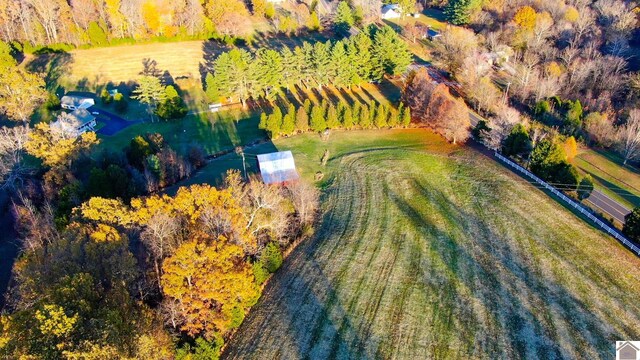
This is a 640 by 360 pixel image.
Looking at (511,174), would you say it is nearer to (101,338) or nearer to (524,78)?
(524,78)

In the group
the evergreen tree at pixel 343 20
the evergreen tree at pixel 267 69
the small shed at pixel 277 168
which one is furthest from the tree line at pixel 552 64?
the evergreen tree at pixel 267 69

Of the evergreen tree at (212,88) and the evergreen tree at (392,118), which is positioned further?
the evergreen tree at (212,88)

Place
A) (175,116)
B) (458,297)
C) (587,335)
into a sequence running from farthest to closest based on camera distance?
1. (175,116)
2. (458,297)
3. (587,335)

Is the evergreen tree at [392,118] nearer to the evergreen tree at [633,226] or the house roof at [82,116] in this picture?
the evergreen tree at [633,226]

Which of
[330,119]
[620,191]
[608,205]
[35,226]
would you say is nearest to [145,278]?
[35,226]

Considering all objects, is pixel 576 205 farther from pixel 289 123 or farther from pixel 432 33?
pixel 432 33

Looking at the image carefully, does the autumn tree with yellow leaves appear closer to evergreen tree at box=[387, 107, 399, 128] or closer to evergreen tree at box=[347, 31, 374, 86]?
evergreen tree at box=[387, 107, 399, 128]

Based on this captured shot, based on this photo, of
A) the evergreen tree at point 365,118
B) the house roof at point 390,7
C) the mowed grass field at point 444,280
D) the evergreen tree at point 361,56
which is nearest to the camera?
the mowed grass field at point 444,280

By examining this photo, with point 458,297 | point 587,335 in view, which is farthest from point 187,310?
point 587,335
